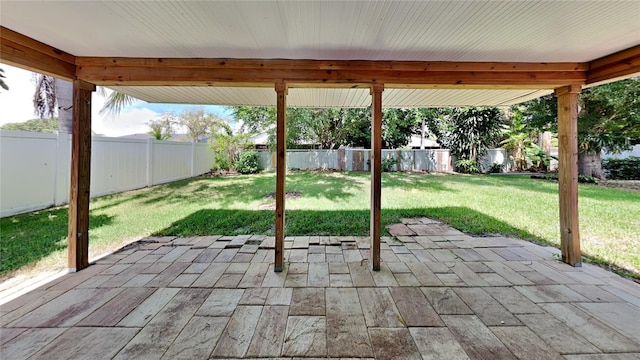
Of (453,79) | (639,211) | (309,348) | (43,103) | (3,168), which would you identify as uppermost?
(43,103)

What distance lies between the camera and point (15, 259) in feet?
9.65

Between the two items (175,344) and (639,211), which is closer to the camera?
(175,344)

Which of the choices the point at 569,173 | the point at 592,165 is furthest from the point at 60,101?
the point at 592,165

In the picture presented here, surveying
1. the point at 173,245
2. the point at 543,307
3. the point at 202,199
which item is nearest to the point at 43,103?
the point at 202,199

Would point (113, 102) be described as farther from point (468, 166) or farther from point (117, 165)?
point (468, 166)

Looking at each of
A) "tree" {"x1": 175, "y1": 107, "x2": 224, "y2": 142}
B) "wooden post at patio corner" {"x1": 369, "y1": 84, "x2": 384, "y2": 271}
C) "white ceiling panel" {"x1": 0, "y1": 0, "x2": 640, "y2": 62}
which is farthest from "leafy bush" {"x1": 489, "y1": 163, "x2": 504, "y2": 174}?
"tree" {"x1": 175, "y1": 107, "x2": 224, "y2": 142}

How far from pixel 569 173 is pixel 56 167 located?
795cm

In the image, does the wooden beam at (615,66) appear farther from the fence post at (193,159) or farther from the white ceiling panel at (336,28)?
the fence post at (193,159)

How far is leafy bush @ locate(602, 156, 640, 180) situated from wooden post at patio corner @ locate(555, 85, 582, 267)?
32.8 ft

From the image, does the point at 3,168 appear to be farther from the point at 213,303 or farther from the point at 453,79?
the point at 453,79

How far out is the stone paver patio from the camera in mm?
1663

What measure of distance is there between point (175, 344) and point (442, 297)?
211 cm

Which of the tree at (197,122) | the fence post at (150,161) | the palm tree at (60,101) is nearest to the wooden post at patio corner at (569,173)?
the palm tree at (60,101)

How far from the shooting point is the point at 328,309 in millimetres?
2100
